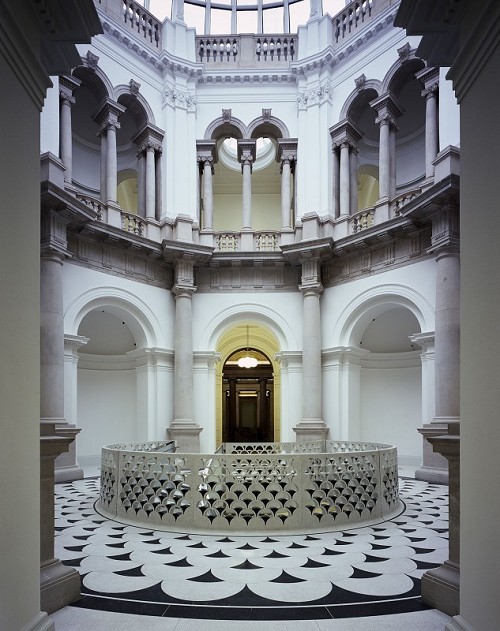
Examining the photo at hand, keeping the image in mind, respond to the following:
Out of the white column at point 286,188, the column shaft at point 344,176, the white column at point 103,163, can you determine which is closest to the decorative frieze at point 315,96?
the column shaft at point 344,176

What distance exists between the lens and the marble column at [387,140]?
14102 millimetres

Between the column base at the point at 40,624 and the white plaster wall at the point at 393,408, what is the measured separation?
13473mm

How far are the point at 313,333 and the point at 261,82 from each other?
8244 millimetres

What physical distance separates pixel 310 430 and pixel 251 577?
922cm

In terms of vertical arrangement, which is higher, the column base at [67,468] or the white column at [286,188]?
the white column at [286,188]

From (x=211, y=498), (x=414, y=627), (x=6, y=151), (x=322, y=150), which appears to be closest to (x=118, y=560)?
(x=211, y=498)

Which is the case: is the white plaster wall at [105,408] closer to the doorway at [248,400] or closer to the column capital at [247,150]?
the column capital at [247,150]

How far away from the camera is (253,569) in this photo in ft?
17.8

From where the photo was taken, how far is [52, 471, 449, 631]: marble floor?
4.16 meters

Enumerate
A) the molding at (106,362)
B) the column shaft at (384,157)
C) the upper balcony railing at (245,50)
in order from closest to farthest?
the column shaft at (384,157) → the molding at (106,362) → the upper balcony railing at (245,50)

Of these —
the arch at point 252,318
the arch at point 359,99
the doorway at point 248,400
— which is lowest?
the doorway at point 248,400

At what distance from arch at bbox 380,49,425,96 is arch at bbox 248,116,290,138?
3.29m

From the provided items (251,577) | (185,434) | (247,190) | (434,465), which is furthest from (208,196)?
(251,577)

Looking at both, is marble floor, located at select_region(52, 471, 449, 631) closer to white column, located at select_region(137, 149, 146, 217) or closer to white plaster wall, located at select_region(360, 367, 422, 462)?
white plaster wall, located at select_region(360, 367, 422, 462)
